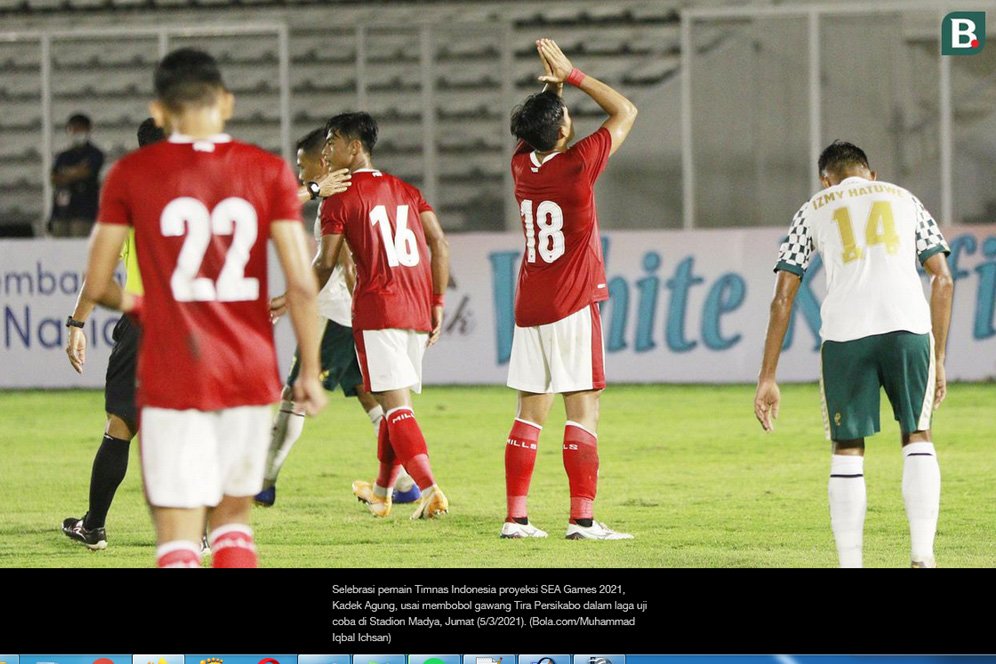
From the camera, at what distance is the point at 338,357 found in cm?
681

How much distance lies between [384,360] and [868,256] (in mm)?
2187

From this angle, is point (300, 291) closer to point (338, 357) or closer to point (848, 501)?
point (848, 501)

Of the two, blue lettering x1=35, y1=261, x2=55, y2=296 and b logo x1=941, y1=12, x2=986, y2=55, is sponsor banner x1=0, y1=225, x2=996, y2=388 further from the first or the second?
b logo x1=941, y1=12, x2=986, y2=55

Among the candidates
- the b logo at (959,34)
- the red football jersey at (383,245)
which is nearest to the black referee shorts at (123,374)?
the red football jersey at (383,245)

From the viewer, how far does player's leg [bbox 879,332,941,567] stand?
4.58 meters

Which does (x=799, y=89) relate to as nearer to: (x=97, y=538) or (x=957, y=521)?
(x=957, y=521)

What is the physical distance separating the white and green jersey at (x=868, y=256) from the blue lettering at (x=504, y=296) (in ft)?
22.5

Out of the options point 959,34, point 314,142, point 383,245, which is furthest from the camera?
point 314,142

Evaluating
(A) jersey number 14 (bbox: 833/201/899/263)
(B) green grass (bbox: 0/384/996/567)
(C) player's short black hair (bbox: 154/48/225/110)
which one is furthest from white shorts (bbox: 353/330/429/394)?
(C) player's short black hair (bbox: 154/48/225/110)

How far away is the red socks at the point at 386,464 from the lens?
6336 millimetres

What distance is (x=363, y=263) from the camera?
6.06 meters

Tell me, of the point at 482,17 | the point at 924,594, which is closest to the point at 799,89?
the point at 482,17

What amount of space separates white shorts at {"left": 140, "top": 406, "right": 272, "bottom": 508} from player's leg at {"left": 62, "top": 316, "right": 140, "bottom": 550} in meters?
1.71

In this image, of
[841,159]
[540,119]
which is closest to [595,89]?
[540,119]
